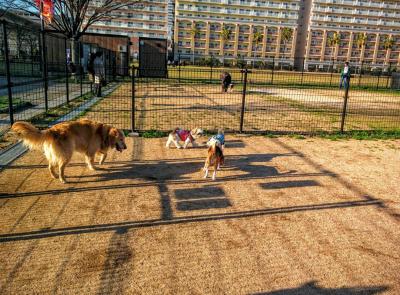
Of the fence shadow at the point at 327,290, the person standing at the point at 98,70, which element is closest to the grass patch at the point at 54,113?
the person standing at the point at 98,70

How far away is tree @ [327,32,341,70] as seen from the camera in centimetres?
10628

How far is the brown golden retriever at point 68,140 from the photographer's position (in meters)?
4.84

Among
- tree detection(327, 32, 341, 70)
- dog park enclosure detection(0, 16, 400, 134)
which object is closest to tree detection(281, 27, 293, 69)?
tree detection(327, 32, 341, 70)

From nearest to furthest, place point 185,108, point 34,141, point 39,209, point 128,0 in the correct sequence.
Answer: point 39,209, point 34,141, point 185,108, point 128,0

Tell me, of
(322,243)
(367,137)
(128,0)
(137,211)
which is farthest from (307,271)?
(128,0)

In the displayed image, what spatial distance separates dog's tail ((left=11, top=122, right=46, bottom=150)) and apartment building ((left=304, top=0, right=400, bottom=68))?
112 meters

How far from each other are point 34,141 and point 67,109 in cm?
748

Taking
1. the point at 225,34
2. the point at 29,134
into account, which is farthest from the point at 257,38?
the point at 29,134

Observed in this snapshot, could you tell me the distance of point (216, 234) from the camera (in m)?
3.97

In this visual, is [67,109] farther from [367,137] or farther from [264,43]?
[264,43]

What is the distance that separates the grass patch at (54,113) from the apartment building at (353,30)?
10476 centimetres

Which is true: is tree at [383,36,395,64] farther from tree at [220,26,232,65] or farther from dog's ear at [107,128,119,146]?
dog's ear at [107,128,119,146]

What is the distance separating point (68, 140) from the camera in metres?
5.22

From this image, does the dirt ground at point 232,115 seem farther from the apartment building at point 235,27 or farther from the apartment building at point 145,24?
the apartment building at point 235,27
